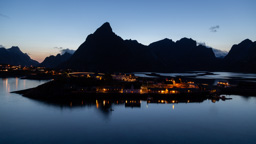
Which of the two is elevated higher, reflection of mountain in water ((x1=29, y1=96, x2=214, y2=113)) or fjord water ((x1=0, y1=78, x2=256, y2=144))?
reflection of mountain in water ((x1=29, y1=96, x2=214, y2=113))

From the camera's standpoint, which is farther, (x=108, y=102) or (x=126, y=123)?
(x=108, y=102)

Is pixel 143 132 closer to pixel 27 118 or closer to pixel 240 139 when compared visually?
pixel 240 139

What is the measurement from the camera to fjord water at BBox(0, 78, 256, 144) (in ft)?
113

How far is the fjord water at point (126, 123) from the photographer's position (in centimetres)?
3438

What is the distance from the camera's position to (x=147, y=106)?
55.5 meters

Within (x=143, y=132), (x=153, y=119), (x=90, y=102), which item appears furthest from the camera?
(x=90, y=102)

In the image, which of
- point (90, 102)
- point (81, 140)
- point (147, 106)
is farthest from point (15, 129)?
point (147, 106)

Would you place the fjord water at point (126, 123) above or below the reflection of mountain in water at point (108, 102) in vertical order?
below

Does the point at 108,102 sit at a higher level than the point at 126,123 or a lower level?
higher

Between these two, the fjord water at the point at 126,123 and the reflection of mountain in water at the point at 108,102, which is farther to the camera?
the reflection of mountain in water at the point at 108,102

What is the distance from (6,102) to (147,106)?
44.9 meters

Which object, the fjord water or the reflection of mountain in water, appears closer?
the fjord water

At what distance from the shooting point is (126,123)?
41969 millimetres

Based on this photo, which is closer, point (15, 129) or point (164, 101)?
point (15, 129)
